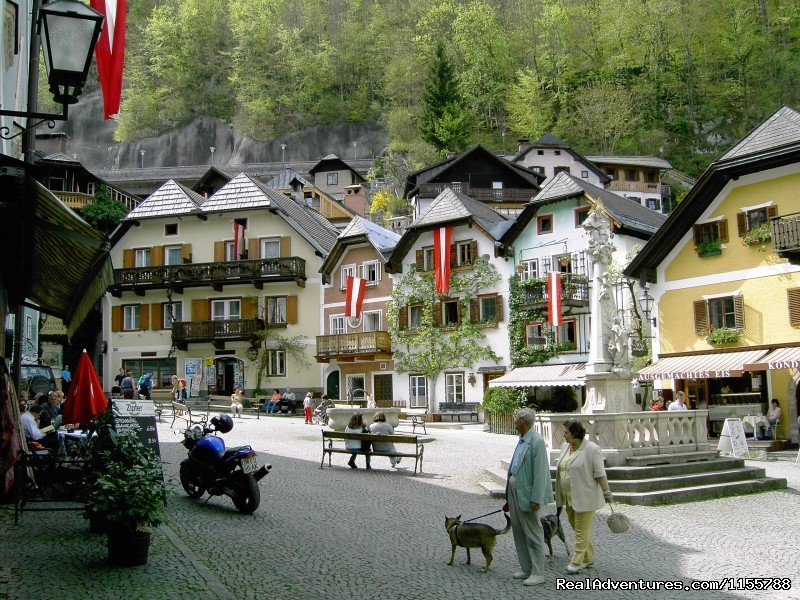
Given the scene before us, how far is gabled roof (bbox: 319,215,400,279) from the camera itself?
4662cm

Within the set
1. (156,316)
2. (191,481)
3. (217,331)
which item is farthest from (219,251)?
(191,481)

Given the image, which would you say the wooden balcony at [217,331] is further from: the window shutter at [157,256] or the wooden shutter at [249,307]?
the window shutter at [157,256]

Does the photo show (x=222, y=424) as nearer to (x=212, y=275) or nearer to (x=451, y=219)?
(x=451, y=219)

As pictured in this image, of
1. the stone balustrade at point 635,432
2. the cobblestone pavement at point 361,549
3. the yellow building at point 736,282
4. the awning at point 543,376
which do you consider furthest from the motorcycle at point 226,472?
the awning at point 543,376

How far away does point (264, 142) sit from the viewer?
325 feet

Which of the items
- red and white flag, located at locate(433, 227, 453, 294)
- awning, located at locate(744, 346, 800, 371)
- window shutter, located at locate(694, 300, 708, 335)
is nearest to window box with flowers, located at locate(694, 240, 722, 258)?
window shutter, located at locate(694, 300, 708, 335)

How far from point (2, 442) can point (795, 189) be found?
25.9m

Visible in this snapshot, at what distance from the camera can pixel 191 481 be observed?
13.9m

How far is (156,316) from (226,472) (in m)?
40.0

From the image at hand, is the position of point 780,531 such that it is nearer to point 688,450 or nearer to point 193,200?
point 688,450

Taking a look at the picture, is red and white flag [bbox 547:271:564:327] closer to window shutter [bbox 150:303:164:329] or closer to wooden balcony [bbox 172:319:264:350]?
wooden balcony [bbox 172:319:264:350]

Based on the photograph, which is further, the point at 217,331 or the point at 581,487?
the point at 217,331

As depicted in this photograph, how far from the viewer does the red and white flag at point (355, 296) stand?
4467 centimetres

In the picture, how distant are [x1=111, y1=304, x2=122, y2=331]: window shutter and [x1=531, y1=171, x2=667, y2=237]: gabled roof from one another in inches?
1031
